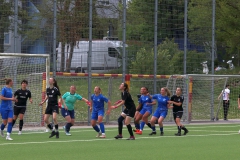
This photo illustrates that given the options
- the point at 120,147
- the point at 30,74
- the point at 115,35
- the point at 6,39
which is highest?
the point at 115,35

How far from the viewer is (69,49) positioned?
2569 cm

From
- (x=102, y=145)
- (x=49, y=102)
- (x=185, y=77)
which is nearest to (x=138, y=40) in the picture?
(x=185, y=77)

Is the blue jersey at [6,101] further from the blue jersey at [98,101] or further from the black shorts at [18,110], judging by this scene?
the blue jersey at [98,101]

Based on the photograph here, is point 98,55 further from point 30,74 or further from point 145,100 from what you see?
point 145,100

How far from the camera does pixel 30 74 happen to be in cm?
2412

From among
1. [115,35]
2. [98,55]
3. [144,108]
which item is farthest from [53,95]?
[115,35]

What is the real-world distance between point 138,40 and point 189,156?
47.2 feet

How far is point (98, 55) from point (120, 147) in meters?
11.1

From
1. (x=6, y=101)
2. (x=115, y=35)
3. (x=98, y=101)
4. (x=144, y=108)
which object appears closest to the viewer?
(x=6, y=101)

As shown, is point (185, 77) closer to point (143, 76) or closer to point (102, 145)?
point (143, 76)

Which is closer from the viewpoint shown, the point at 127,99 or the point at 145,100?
the point at 127,99

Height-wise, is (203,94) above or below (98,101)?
below

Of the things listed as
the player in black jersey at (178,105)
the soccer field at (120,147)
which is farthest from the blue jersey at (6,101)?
the player in black jersey at (178,105)

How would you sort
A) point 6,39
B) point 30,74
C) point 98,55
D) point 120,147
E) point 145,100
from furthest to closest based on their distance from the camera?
point 98,55
point 6,39
point 30,74
point 145,100
point 120,147
